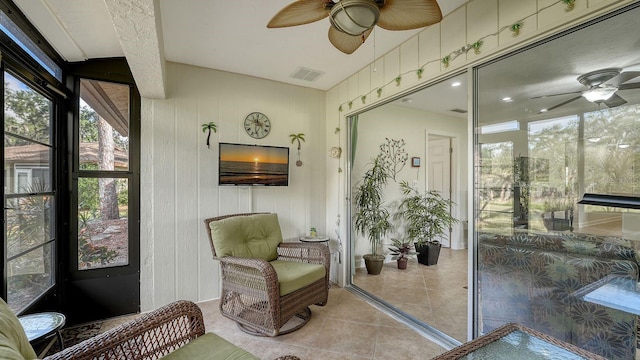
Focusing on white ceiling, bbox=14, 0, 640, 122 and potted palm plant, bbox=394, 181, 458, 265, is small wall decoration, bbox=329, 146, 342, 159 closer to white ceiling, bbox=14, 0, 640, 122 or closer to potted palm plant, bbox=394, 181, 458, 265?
white ceiling, bbox=14, 0, 640, 122

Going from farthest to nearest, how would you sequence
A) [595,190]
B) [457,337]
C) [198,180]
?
[198,180] → [457,337] → [595,190]

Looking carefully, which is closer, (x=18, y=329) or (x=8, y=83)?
(x=18, y=329)

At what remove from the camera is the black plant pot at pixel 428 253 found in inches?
157

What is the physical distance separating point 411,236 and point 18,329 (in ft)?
13.1

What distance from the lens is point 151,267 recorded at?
2670 millimetres

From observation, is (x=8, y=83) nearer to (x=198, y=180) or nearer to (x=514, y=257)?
(x=198, y=180)

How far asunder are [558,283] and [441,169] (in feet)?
11.9

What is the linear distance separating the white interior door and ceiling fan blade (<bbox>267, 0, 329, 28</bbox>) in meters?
3.95

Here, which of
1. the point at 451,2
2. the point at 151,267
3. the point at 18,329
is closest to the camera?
Result: the point at 18,329

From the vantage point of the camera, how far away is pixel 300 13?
1349 mm

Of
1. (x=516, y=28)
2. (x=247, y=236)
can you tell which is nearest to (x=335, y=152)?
(x=247, y=236)

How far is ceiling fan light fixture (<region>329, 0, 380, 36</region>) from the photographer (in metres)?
1.14

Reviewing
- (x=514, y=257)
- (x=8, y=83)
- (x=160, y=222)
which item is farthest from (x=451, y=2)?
(x=160, y=222)

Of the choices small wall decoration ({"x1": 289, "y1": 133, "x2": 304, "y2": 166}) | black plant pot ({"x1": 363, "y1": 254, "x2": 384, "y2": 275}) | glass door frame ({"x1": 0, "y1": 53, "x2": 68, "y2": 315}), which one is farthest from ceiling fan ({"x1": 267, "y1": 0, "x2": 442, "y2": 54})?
black plant pot ({"x1": 363, "y1": 254, "x2": 384, "y2": 275})
